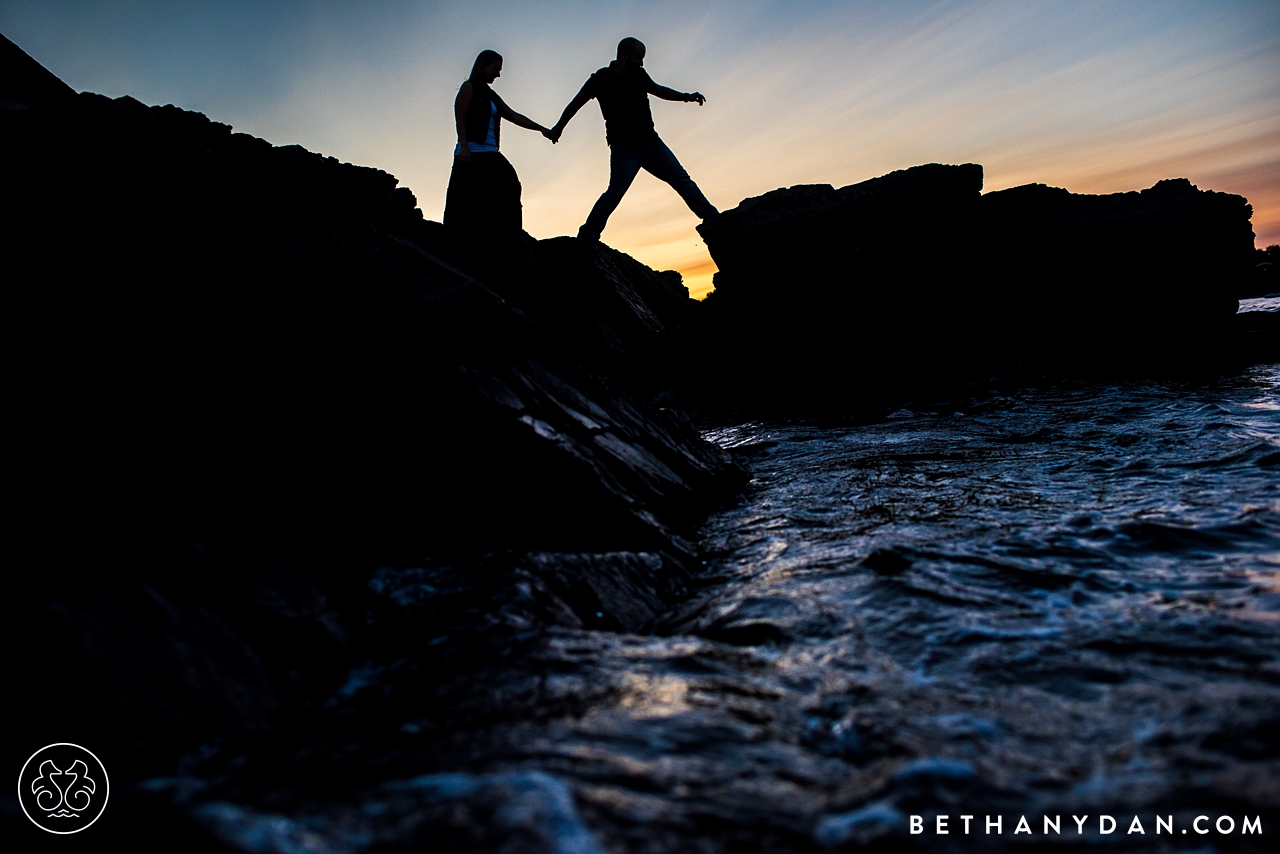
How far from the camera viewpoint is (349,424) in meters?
4.40

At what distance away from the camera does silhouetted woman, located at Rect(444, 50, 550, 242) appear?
8.23 m

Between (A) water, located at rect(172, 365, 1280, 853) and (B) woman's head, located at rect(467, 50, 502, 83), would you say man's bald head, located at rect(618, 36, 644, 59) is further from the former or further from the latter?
(A) water, located at rect(172, 365, 1280, 853)

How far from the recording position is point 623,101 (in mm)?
10312

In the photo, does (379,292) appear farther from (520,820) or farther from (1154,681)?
(1154,681)

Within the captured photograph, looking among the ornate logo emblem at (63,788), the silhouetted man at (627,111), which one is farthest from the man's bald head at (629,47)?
the ornate logo emblem at (63,788)

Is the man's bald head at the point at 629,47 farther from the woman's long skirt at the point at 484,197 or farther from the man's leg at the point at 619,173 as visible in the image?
the woman's long skirt at the point at 484,197

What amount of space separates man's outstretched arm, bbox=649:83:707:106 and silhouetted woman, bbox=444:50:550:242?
2.01 metres

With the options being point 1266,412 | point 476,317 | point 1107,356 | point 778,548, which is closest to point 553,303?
point 476,317

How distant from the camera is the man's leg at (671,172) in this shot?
10.6 meters

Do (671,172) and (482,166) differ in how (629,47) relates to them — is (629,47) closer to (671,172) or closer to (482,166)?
(671,172)

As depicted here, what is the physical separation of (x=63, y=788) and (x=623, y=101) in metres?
10.3

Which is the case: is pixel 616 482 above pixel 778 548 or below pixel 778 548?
above

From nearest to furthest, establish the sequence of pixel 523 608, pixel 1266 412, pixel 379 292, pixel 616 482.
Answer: pixel 523 608 < pixel 379 292 < pixel 616 482 < pixel 1266 412

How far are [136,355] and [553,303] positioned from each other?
7.88 metres
